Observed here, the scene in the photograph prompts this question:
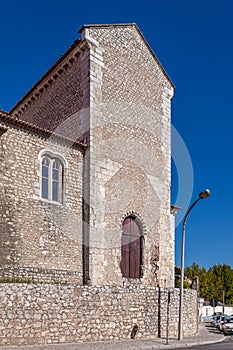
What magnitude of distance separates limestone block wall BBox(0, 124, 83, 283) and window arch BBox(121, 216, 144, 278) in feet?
8.29

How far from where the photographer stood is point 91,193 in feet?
58.5

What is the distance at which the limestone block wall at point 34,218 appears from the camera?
1505 cm

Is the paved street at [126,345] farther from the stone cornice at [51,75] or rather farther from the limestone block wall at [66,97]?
the stone cornice at [51,75]

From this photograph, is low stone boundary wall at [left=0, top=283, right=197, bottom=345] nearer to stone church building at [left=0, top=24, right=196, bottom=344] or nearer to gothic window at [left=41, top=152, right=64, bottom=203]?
stone church building at [left=0, top=24, right=196, bottom=344]

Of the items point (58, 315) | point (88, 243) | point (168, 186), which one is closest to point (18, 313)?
point (58, 315)

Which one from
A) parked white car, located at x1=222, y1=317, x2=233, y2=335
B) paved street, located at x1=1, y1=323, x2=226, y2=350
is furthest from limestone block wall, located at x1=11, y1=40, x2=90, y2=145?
parked white car, located at x1=222, y1=317, x2=233, y2=335

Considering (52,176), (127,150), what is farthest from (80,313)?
(127,150)

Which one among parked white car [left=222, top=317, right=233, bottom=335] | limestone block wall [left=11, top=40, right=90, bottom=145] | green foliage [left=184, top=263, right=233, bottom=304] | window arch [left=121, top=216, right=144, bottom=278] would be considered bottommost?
green foliage [left=184, top=263, right=233, bottom=304]

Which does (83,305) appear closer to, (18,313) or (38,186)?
(18,313)

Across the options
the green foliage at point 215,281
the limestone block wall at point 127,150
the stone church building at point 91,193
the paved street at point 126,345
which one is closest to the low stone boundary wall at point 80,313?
the stone church building at point 91,193

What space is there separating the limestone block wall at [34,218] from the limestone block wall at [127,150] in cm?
86

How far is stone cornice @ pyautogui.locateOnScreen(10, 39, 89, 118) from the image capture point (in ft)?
63.0

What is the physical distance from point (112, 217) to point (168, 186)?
4624mm

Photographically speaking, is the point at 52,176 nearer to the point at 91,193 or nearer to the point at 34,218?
the point at 91,193
